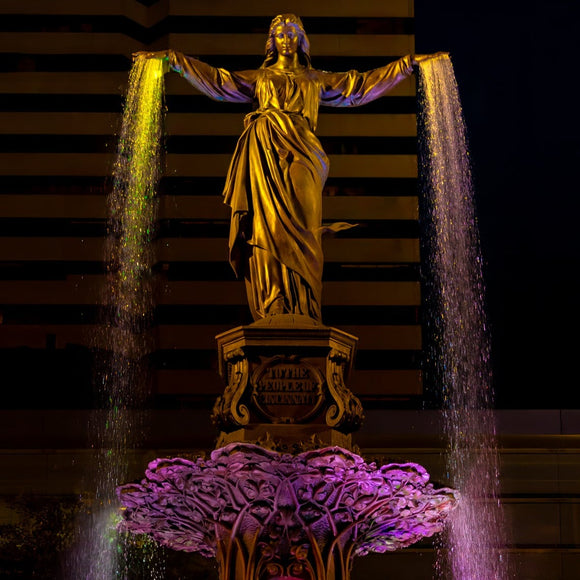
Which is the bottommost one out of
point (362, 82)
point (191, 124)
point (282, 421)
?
point (282, 421)

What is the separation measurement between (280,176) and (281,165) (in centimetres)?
12

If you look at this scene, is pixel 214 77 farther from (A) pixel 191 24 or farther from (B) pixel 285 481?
(A) pixel 191 24

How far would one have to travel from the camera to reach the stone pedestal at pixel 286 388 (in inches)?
320

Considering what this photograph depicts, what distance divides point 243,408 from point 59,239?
11.9 metres

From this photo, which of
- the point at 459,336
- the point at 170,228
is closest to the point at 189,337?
the point at 170,228

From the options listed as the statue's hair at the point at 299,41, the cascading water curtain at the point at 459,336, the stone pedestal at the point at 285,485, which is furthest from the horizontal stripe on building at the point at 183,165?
the stone pedestal at the point at 285,485

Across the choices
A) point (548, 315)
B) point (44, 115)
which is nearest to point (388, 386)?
point (548, 315)

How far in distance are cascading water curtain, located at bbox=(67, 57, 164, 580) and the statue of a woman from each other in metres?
3.19

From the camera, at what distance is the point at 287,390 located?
8.26m

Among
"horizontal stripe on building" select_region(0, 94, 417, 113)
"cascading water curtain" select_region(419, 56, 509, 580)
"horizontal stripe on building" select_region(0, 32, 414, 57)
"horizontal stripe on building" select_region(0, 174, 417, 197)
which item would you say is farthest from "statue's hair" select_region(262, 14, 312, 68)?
"horizontal stripe on building" select_region(0, 32, 414, 57)

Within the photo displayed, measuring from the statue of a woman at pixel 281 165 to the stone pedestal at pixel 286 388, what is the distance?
1.64 feet

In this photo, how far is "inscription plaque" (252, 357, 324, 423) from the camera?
8188 millimetres

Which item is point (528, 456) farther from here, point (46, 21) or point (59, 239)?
point (46, 21)

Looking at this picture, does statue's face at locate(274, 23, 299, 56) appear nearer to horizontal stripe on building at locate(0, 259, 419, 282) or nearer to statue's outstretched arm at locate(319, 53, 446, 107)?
statue's outstretched arm at locate(319, 53, 446, 107)
